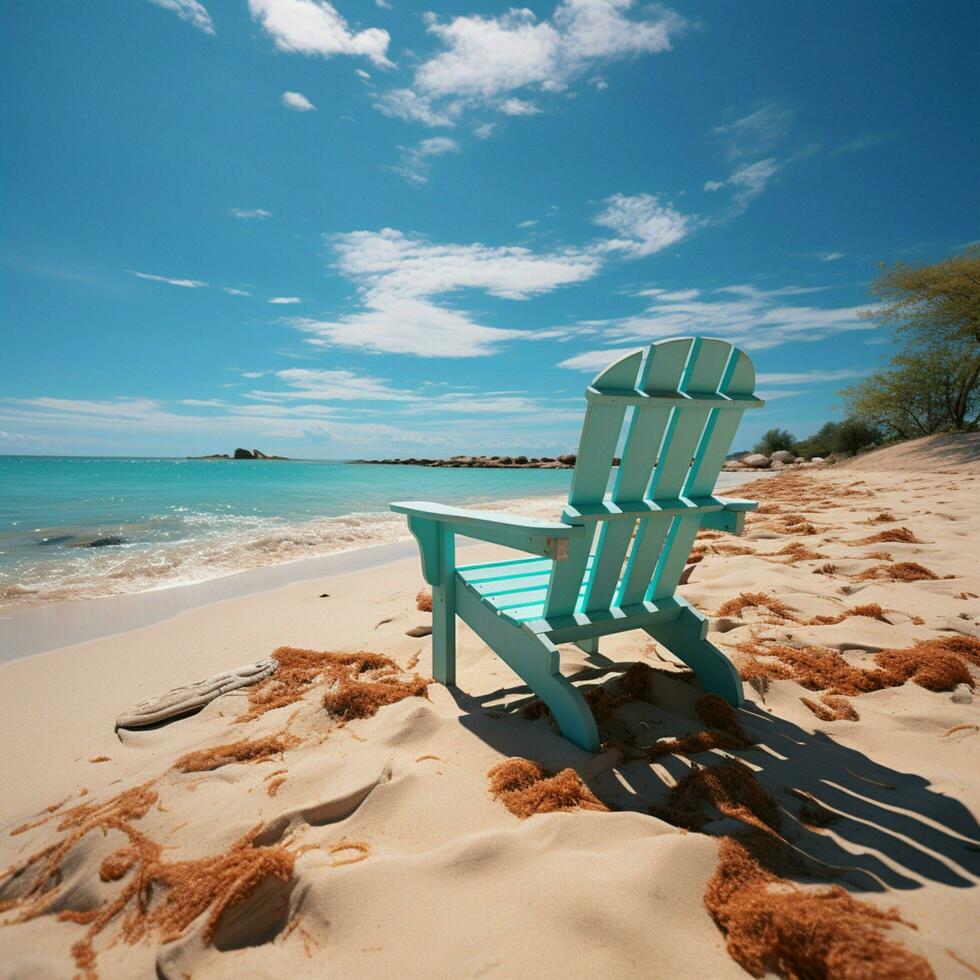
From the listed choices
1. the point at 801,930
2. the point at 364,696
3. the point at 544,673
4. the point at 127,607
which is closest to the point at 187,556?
the point at 127,607

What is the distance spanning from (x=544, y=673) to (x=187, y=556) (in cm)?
665

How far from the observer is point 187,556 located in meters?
7.06

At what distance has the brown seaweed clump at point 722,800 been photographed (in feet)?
5.00

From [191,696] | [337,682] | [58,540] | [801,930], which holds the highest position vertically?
[801,930]

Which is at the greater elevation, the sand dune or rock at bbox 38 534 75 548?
the sand dune

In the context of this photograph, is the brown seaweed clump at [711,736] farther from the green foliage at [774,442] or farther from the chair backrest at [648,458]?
the green foliage at [774,442]

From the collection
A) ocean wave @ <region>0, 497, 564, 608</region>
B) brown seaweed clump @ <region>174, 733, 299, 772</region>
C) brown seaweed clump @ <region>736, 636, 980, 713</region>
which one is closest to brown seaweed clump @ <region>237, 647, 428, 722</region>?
brown seaweed clump @ <region>174, 733, 299, 772</region>

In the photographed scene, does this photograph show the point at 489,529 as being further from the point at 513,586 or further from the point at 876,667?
the point at 876,667

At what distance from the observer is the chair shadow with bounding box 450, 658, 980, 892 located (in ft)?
4.46

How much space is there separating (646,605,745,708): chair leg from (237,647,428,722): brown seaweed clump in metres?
1.24

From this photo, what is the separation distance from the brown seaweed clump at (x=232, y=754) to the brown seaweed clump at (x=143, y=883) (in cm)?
31

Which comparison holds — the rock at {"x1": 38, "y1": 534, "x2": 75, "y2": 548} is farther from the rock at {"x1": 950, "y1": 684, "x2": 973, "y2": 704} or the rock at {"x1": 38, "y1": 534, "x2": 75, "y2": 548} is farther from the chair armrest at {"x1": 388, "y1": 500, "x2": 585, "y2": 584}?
the rock at {"x1": 950, "y1": 684, "x2": 973, "y2": 704}

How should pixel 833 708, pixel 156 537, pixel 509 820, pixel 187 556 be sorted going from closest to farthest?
pixel 509 820 → pixel 833 708 → pixel 187 556 → pixel 156 537

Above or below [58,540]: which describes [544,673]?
above
